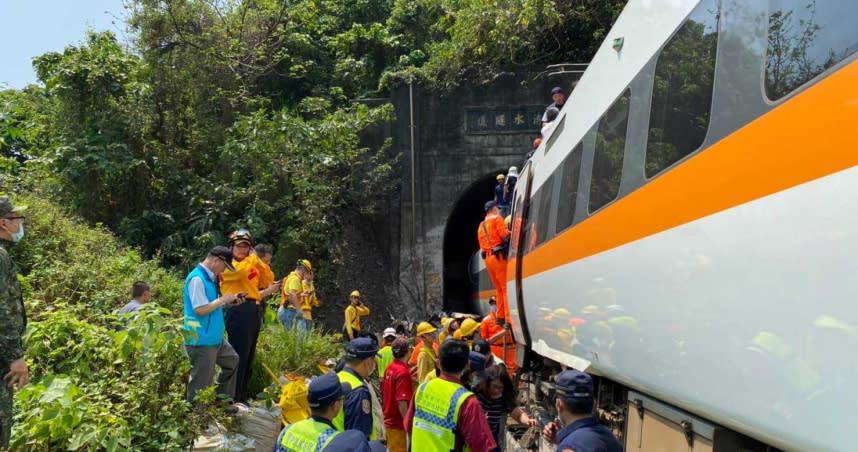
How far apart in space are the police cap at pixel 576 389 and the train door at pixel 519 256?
4714 millimetres

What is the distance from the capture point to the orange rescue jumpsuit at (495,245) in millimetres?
10070

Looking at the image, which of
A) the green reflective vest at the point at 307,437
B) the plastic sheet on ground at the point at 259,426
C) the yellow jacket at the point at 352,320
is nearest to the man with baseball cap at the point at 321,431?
the green reflective vest at the point at 307,437

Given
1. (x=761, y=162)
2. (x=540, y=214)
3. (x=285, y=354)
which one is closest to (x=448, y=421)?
(x=761, y=162)

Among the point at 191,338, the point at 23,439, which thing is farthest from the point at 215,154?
the point at 23,439

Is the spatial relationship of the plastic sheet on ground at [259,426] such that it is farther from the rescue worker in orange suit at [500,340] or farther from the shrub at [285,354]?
the rescue worker in orange suit at [500,340]

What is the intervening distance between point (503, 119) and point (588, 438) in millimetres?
15808

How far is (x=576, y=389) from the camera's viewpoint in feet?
11.4

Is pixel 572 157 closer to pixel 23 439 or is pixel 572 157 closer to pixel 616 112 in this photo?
pixel 616 112

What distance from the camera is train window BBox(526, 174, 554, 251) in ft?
23.4

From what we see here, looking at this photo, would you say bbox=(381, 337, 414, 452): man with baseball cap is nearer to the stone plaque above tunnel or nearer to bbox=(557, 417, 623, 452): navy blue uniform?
bbox=(557, 417, 623, 452): navy blue uniform

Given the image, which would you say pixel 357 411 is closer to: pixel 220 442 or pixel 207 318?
pixel 220 442

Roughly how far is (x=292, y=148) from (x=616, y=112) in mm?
13249

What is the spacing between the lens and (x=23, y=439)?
4.70m

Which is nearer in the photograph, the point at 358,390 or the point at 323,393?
the point at 323,393
